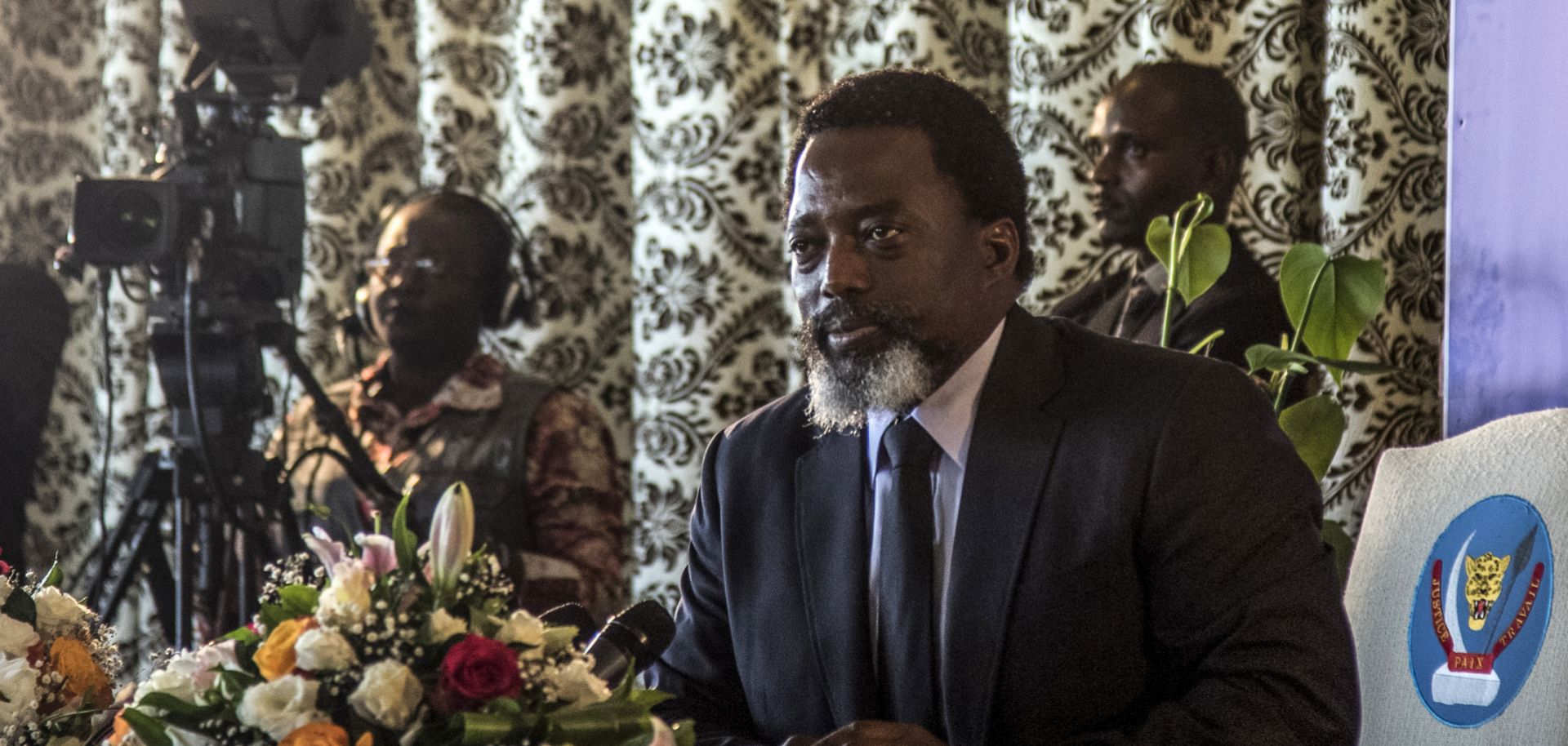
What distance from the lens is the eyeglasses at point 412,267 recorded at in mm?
3023

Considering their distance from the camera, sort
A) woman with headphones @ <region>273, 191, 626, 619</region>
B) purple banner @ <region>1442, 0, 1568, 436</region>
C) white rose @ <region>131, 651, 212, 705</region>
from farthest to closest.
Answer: woman with headphones @ <region>273, 191, 626, 619</region> < purple banner @ <region>1442, 0, 1568, 436</region> < white rose @ <region>131, 651, 212, 705</region>

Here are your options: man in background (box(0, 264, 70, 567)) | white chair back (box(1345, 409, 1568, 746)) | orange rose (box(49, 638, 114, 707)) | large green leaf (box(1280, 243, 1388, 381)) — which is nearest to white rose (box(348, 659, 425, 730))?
orange rose (box(49, 638, 114, 707))

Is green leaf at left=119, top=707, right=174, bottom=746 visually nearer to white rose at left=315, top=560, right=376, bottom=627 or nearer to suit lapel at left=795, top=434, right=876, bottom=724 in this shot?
white rose at left=315, top=560, right=376, bottom=627

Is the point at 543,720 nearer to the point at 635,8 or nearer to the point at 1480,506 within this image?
the point at 1480,506

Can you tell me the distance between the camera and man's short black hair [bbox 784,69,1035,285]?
1.60m

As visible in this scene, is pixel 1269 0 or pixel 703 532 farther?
pixel 1269 0

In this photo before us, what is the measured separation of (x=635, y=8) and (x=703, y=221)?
1.44ft

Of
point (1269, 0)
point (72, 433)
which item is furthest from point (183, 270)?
point (1269, 0)

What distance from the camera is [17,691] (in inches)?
55.1

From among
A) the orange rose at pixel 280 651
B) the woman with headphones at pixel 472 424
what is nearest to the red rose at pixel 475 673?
the orange rose at pixel 280 651

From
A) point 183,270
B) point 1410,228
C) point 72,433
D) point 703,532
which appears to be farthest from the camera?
point 72,433

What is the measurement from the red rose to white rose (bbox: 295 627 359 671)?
0.06m

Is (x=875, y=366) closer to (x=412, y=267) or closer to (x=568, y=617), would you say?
(x=568, y=617)

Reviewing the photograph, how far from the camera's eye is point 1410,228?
281cm
